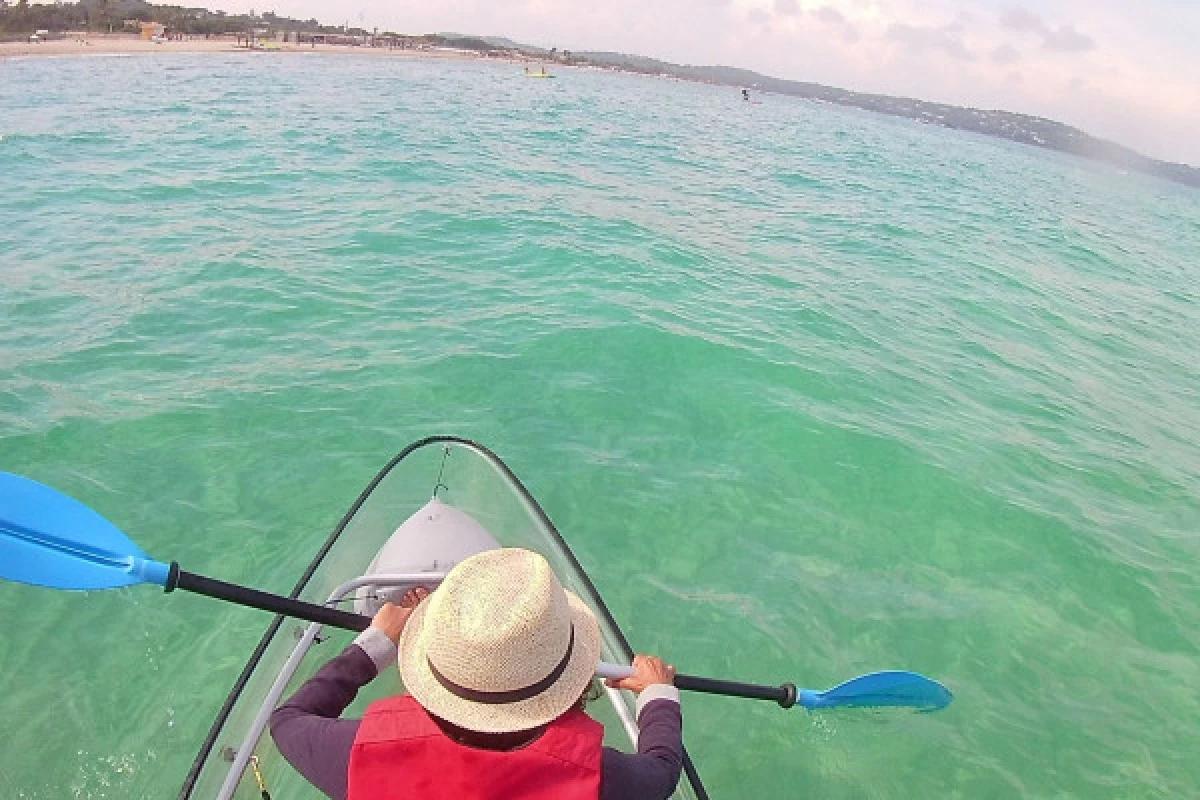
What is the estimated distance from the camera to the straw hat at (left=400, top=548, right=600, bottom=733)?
5.68 feet

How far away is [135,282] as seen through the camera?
31.9 ft

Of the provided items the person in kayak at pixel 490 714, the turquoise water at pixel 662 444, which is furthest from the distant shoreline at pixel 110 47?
the person in kayak at pixel 490 714

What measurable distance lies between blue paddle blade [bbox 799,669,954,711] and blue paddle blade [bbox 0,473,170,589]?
10.1ft

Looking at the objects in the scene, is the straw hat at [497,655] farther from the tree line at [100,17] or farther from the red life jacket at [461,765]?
the tree line at [100,17]

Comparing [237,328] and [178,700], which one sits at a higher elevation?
[237,328]

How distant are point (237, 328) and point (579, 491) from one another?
16.4 ft

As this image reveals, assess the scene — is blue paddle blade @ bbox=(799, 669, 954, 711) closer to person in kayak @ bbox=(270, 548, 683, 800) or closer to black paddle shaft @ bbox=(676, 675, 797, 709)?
black paddle shaft @ bbox=(676, 675, 797, 709)

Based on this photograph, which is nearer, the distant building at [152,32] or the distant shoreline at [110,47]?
the distant shoreline at [110,47]

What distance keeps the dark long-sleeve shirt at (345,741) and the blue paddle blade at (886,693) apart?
1.53 metres

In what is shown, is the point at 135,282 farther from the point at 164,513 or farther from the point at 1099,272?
the point at 1099,272

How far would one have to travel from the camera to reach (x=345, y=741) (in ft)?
6.96

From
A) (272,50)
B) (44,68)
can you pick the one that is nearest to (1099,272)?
(44,68)

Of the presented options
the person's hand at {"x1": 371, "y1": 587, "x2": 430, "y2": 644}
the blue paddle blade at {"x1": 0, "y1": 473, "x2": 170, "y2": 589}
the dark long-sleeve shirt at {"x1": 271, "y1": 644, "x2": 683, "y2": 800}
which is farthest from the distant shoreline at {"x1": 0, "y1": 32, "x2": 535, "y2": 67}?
the dark long-sleeve shirt at {"x1": 271, "y1": 644, "x2": 683, "y2": 800}

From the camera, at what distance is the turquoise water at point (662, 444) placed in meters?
4.66
